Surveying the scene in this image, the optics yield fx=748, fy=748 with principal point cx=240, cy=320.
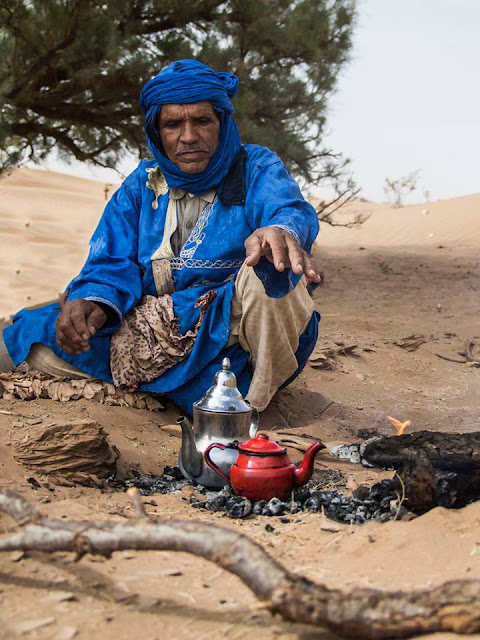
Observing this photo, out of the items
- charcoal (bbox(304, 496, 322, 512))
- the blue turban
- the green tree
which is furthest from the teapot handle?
the green tree

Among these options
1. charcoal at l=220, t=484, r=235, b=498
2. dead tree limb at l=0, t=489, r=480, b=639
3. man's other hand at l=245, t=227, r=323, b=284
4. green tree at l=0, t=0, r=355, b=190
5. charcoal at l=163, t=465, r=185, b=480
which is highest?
green tree at l=0, t=0, r=355, b=190

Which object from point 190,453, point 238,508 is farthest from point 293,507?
point 190,453

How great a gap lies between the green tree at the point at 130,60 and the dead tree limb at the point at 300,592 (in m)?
4.91

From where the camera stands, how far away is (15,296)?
884cm

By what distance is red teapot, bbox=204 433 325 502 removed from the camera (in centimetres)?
→ 283

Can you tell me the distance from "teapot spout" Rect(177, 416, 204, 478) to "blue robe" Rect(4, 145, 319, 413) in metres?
0.85

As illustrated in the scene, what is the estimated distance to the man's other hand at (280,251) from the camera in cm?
295

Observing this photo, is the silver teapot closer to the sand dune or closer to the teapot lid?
the teapot lid

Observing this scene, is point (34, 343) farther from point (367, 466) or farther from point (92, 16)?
point (92, 16)

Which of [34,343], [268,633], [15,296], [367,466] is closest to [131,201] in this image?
[34,343]

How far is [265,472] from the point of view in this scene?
9.28 feet

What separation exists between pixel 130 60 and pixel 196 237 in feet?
10.2

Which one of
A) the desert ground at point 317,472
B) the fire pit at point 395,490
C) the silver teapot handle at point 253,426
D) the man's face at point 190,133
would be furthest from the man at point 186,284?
the fire pit at point 395,490

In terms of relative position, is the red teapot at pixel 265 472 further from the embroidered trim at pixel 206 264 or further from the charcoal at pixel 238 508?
the embroidered trim at pixel 206 264
